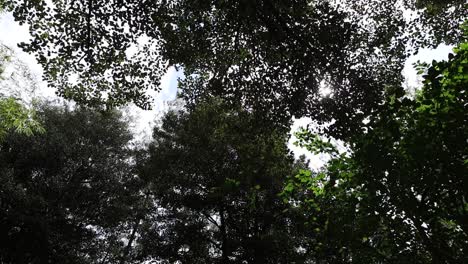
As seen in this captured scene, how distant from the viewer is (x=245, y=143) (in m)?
6.80

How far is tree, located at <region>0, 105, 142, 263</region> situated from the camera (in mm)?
Answer: 16875

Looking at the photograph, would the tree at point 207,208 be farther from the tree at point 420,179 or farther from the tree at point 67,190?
the tree at point 420,179

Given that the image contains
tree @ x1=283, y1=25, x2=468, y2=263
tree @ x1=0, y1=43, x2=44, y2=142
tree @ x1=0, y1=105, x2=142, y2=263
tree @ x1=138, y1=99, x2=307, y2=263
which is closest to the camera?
tree @ x1=283, y1=25, x2=468, y2=263

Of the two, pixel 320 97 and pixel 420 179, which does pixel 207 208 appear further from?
pixel 420 179

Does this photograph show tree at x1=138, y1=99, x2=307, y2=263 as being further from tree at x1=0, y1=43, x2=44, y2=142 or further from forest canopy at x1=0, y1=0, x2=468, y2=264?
tree at x1=0, y1=43, x2=44, y2=142

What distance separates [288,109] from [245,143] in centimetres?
108

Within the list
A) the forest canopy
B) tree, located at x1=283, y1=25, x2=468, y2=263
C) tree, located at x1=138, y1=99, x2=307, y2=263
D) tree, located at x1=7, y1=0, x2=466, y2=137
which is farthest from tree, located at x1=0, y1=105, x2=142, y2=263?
tree, located at x1=283, y1=25, x2=468, y2=263

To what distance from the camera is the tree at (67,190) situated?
664 inches

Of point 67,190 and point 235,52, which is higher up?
point 67,190

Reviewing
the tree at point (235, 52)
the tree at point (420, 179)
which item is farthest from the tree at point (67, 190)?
the tree at point (420, 179)

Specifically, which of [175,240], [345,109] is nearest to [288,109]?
[345,109]

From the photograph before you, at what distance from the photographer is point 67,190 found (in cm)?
1916

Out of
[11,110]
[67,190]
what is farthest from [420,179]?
[67,190]

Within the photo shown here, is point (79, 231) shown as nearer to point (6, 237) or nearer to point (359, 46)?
point (6, 237)
